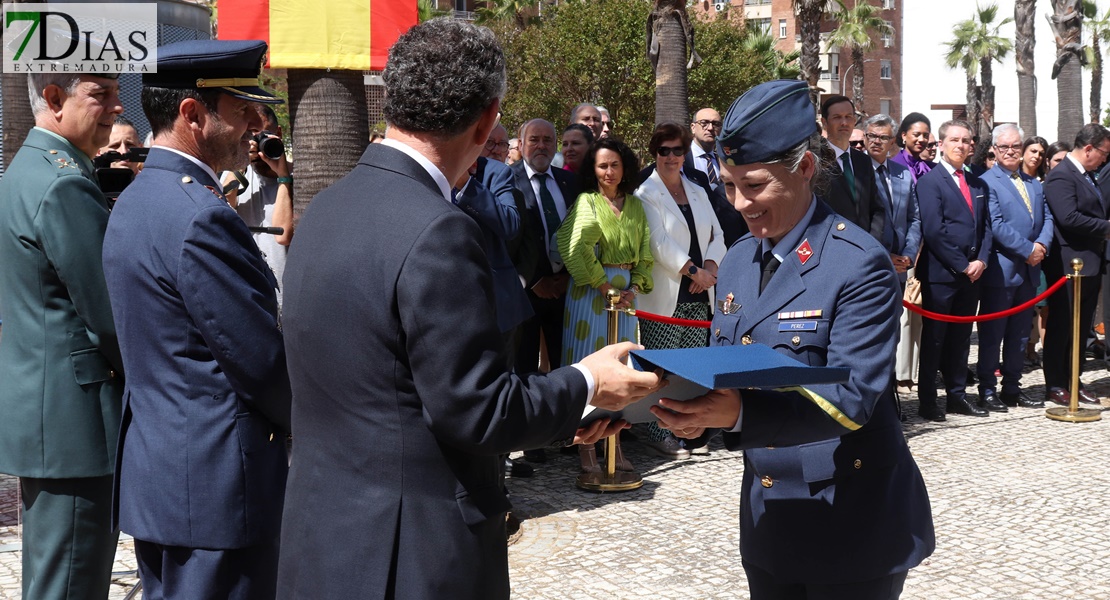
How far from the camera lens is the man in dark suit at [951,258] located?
8898mm

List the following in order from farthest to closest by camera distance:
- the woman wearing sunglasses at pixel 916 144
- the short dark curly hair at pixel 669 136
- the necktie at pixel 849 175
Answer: the woman wearing sunglasses at pixel 916 144
the necktie at pixel 849 175
the short dark curly hair at pixel 669 136

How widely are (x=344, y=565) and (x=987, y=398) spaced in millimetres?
8246

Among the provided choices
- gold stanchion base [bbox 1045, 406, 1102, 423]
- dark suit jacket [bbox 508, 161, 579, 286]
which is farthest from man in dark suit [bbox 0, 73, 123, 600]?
gold stanchion base [bbox 1045, 406, 1102, 423]

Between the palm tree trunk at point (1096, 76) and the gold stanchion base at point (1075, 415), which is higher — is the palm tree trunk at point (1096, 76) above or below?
above

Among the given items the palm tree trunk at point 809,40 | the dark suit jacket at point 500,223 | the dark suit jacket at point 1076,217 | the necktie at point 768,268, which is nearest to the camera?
the necktie at point 768,268

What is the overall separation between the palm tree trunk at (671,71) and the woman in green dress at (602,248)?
563cm

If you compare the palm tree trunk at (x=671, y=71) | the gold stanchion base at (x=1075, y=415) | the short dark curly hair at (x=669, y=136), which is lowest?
the gold stanchion base at (x=1075, y=415)

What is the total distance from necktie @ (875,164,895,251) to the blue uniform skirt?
2463 millimetres

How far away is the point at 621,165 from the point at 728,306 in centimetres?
447

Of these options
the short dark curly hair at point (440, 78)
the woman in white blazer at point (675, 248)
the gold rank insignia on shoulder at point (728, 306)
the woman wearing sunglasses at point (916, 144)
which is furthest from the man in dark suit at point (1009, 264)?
the short dark curly hair at point (440, 78)

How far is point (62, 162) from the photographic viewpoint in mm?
3566

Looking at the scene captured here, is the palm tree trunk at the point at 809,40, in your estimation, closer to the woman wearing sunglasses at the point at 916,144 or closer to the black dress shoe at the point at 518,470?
the woman wearing sunglasses at the point at 916,144

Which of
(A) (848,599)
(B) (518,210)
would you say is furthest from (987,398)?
(A) (848,599)

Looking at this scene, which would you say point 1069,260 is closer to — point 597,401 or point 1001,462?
point 1001,462
